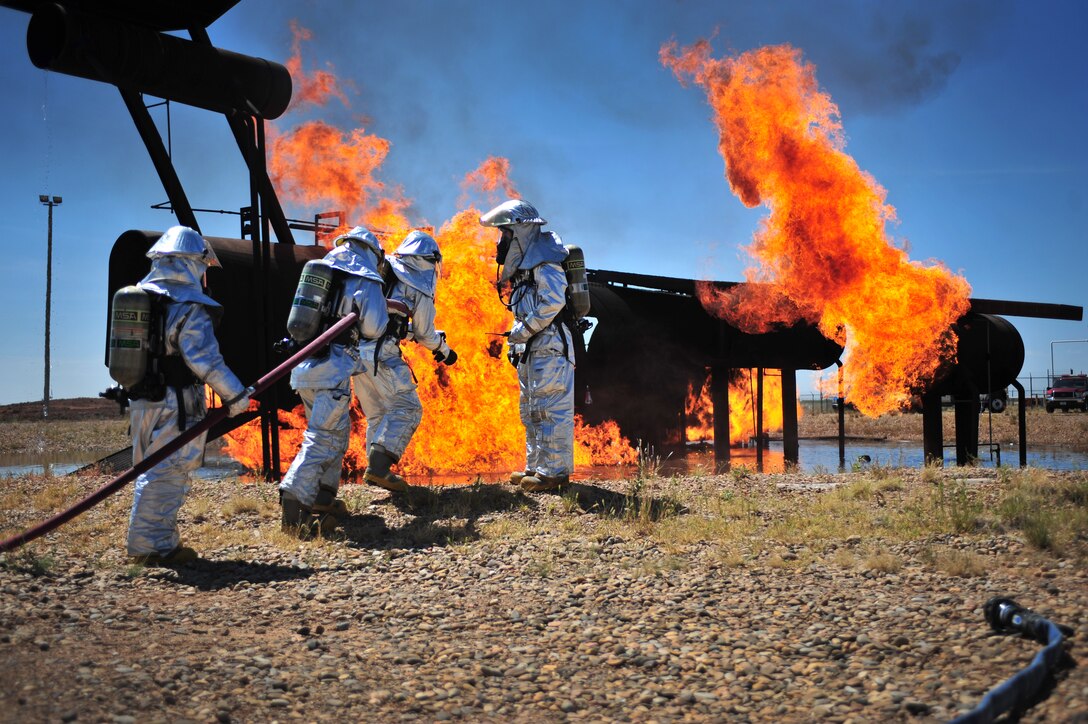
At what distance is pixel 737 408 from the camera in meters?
19.0

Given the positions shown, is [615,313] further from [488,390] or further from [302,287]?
[302,287]

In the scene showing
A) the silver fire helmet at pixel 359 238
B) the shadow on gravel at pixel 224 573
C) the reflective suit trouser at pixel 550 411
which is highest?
the silver fire helmet at pixel 359 238

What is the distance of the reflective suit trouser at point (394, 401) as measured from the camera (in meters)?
8.48

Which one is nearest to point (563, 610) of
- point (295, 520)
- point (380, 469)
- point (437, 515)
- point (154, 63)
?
point (437, 515)

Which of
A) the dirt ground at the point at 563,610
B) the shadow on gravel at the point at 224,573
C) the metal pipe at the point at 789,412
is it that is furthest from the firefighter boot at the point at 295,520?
the metal pipe at the point at 789,412

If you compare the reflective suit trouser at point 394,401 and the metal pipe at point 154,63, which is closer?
the reflective suit trouser at point 394,401

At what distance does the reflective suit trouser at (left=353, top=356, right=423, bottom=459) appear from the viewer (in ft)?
27.8

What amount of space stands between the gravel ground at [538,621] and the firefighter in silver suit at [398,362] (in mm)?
760

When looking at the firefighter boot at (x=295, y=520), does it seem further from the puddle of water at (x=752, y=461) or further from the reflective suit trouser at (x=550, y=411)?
the puddle of water at (x=752, y=461)

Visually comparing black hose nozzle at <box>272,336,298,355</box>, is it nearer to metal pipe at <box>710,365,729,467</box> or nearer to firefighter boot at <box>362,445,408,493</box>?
firefighter boot at <box>362,445,408,493</box>

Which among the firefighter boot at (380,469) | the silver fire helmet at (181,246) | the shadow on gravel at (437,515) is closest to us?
the silver fire helmet at (181,246)

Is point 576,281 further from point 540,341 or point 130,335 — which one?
point 130,335

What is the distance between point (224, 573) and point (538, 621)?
2704 millimetres

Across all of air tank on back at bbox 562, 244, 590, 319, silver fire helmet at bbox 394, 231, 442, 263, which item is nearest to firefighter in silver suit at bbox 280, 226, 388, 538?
silver fire helmet at bbox 394, 231, 442, 263
